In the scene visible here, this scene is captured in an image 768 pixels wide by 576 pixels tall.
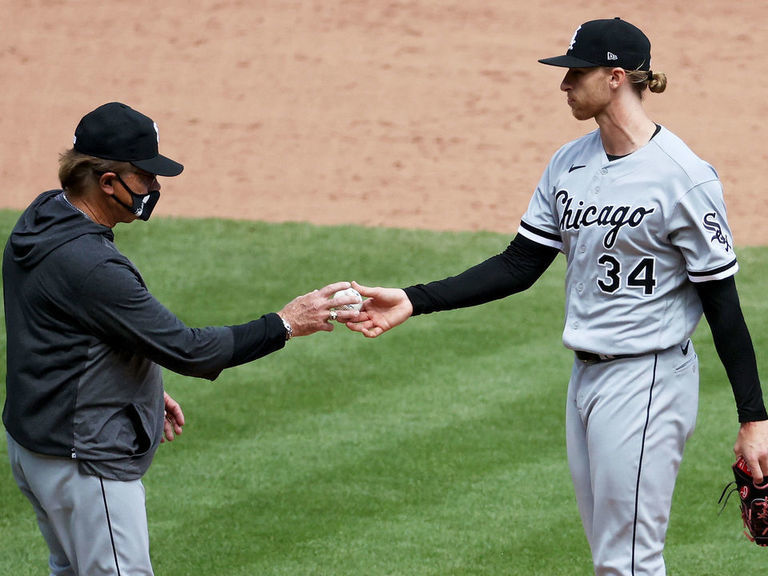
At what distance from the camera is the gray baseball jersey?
3621 mm

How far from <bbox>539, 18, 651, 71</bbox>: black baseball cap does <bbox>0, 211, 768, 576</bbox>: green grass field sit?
8.07 ft

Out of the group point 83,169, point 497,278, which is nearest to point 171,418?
point 83,169

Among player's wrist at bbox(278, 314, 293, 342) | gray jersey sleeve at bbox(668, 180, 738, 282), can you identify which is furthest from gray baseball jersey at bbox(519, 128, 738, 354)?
player's wrist at bbox(278, 314, 293, 342)

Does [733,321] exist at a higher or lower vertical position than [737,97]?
higher

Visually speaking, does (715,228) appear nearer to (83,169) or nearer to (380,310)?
(380,310)

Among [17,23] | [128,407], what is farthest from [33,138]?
[128,407]

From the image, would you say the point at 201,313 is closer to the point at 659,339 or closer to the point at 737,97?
the point at 659,339

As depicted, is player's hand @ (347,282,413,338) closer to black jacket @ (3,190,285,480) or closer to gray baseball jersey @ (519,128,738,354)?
gray baseball jersey @ (519,128,738,354)

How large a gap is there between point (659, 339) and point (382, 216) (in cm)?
870

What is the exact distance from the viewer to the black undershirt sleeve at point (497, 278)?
13.9 feet

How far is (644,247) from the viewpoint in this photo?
3.67 metres

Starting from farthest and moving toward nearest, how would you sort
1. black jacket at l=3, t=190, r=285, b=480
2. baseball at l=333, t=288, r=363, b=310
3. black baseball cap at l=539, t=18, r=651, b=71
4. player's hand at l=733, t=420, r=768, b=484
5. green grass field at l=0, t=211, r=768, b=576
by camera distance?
green grass field at l=0, t=211, r=768, b=576
baseball at l=333, t=288, r=363, b=310
black baseball cap at l=539, t=18, r=651, b=71
player's hand at l=733, t=420, r=768, b=484
black jacket at l=3, t=190, r=285, b=480

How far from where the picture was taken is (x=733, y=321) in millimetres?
3646

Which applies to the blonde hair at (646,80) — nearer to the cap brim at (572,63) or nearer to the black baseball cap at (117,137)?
the cap brim at (572,63)
